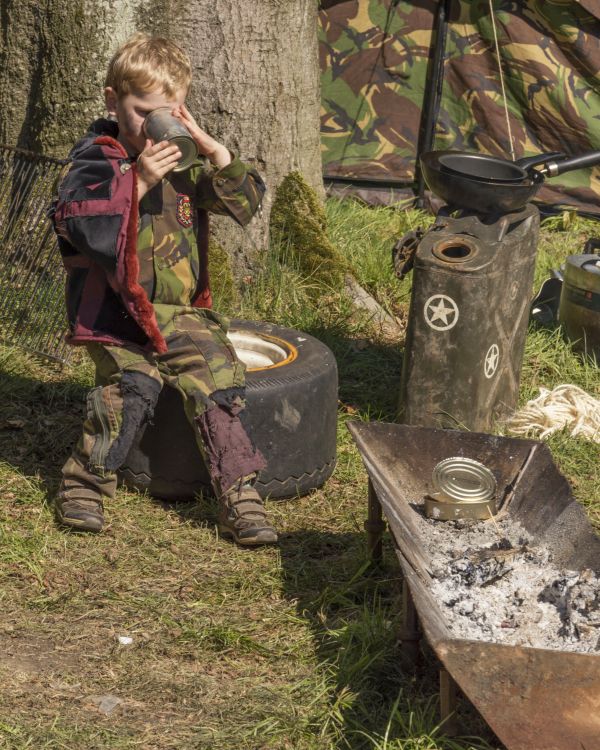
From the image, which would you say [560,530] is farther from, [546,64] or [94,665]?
[546,64]

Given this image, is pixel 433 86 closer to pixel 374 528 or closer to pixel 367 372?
Answer: pixel 367 372

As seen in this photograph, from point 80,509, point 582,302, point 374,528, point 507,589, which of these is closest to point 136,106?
point 80,509

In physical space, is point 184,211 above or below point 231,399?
above

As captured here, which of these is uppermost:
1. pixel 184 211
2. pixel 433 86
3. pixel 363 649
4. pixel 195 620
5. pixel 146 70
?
pixel 146 70

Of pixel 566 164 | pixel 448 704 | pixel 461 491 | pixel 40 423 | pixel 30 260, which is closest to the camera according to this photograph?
pixel 448 704

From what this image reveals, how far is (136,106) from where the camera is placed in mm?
4047

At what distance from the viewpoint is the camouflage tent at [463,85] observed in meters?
8.26

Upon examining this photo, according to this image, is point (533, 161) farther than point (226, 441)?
Yes

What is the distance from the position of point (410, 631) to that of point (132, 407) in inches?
56.2

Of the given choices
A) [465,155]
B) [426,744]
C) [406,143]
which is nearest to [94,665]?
[426,744]

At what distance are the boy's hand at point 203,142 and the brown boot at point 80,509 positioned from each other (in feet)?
4.55

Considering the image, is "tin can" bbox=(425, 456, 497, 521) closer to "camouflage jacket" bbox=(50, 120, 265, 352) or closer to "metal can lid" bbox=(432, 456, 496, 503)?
"metal can lid" bbox=(432, 456, 496, 503)

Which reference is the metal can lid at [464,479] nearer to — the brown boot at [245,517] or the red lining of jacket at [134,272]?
the brown boot at [245,517]

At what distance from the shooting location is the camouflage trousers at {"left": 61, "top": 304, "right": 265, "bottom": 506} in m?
4.10
